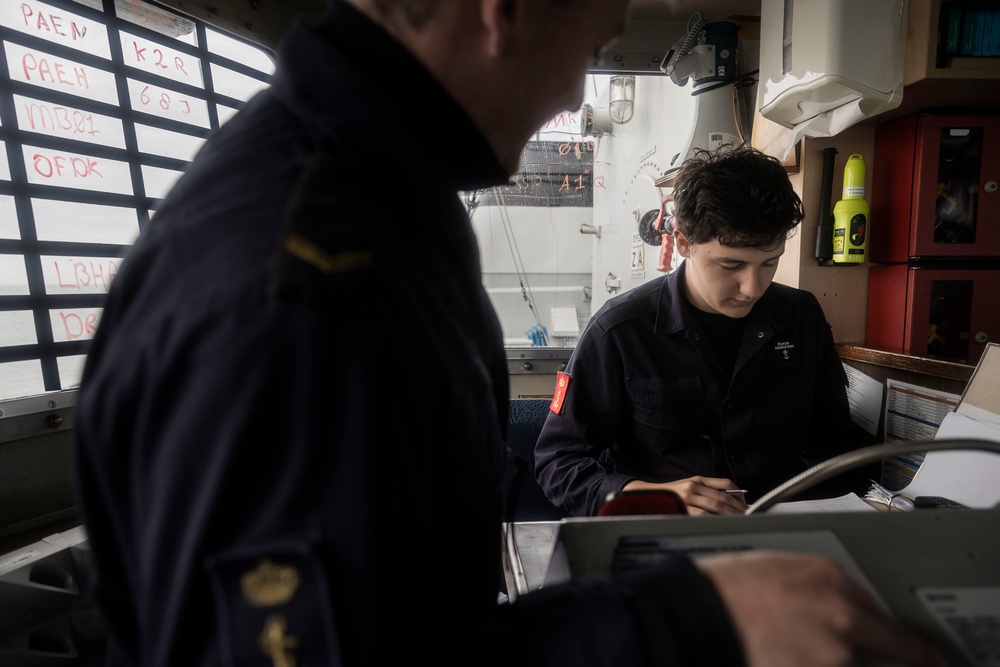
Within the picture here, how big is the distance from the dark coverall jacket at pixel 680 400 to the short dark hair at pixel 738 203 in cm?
19

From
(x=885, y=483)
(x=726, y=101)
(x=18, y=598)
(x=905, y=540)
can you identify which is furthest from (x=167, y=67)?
(x=885, y=483)

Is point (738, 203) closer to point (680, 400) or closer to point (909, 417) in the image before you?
point (680, 400)

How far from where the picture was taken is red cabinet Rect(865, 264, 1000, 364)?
1.78 metres

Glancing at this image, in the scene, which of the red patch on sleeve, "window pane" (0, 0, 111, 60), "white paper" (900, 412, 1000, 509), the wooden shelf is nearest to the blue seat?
the red patch on sleeve

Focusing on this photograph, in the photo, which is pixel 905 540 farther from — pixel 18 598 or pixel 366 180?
pixel 18 598

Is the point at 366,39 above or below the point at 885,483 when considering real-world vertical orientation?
above

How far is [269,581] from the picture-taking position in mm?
313

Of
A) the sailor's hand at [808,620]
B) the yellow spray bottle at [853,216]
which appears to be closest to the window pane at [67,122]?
the sailor's hand at [808,620]

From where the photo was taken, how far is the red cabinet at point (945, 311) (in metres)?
1.78

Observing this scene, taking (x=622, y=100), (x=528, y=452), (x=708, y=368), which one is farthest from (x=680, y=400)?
(x=622, y=100)

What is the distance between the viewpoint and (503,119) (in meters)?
0.52

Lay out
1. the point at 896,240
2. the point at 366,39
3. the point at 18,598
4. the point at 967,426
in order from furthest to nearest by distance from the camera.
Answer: the point at 896,240
the point at 967,426
the point at 18,598
the point at 366,39

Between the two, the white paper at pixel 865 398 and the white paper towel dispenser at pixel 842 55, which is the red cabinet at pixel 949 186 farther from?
the white paper at pixel 865 398

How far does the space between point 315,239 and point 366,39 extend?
0.71 feet
